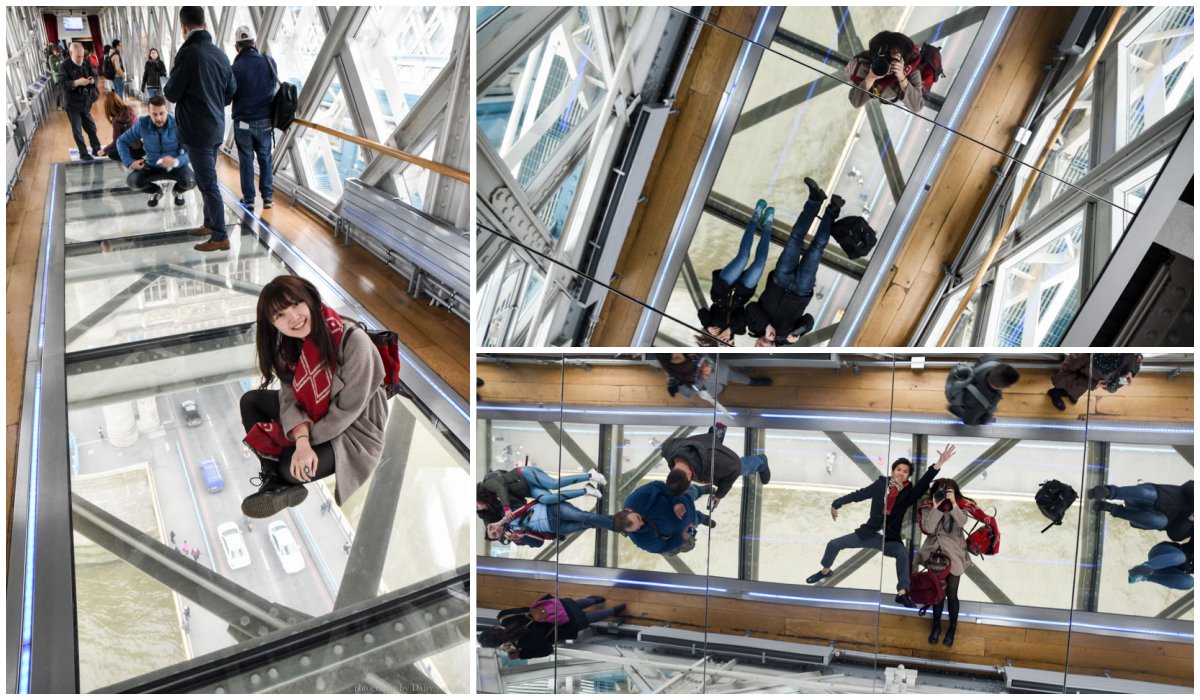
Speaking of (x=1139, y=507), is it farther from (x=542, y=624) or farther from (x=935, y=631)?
(x=542, y=624)

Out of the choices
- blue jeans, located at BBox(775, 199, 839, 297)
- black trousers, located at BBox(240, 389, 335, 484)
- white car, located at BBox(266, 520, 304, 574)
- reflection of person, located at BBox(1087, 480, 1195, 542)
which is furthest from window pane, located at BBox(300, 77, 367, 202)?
reflection of person, located at BBox(1087, 480, 1195, 542)

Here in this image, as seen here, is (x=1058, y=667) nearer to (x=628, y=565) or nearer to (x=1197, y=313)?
(x=1197, y=313)

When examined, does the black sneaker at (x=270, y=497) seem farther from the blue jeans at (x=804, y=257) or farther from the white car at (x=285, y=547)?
the blue jeans at (x=804, y=257)

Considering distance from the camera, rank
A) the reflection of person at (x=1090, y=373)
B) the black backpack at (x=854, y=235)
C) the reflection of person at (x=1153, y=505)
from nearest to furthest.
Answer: the black backpack at (x=854, y=235) → the reflection of person at (x=1090, y=373) → the reflection of person at (x=1153, y=505)

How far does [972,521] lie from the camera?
264 cm

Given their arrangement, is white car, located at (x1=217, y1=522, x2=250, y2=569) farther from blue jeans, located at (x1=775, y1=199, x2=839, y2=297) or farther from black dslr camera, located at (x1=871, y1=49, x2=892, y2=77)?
black dslr camera, located at (x1=871, y1=49, x2=892, y2=77)

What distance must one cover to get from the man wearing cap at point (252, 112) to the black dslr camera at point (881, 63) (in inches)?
63.1

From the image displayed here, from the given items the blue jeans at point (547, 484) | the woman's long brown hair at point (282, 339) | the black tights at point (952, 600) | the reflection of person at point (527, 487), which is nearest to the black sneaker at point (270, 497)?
the woman's long brown hair at point (282, 339)

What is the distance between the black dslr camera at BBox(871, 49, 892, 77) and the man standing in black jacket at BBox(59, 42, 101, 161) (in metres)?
2.05

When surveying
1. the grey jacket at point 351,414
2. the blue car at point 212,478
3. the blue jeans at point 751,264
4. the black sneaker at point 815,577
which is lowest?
the black sneaker at point 815,577

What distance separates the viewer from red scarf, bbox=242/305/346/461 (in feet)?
7.77

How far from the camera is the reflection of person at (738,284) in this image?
7.32 ft

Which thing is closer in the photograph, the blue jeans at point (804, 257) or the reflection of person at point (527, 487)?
the blue jeans at point (804, 257)

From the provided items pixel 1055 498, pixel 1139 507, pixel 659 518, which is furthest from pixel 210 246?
pixel 1139 507
